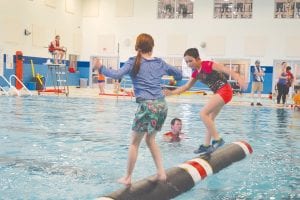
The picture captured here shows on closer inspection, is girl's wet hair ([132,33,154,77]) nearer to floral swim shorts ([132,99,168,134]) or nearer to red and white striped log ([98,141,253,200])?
floral swim shorts ([132,99,168,134])

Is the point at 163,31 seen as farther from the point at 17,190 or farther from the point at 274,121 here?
the point at 17,190

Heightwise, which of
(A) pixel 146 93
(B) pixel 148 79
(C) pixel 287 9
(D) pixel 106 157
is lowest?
(D) pixel 106 157

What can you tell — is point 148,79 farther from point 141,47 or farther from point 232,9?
point 232,9

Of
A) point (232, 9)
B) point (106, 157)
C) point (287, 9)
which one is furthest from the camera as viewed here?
point (232, 9)

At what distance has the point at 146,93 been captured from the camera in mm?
4641

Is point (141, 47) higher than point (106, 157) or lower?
higher

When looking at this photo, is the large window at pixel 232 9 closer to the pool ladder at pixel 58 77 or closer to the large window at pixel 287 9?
the large window at pixel 287 9

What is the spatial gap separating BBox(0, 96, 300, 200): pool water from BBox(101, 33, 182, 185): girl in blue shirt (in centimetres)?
75

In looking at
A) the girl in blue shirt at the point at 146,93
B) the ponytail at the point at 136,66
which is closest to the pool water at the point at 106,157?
the girl in blue shirt at the point at 146,93

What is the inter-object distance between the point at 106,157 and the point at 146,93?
2.63 meters

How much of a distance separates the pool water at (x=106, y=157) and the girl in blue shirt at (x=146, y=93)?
75cm

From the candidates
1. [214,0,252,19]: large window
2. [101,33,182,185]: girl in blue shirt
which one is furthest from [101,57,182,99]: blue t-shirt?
[214,0,252,19]: large window

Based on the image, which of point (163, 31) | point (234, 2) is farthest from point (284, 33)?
point (163, 31)

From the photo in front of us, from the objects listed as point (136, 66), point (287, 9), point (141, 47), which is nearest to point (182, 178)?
point (136, 66)
